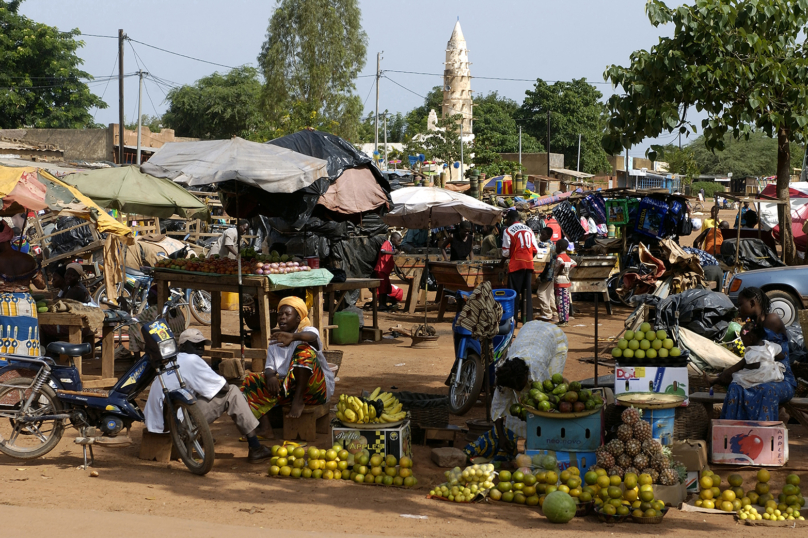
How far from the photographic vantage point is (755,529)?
529cm

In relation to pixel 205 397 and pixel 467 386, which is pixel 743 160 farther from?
pixel 205 397

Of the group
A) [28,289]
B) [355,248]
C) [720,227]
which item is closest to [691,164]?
[720,227]

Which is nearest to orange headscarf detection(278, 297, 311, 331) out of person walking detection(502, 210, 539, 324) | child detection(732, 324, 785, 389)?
child detection(732, 324, 785, 389)

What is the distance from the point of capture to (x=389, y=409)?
6.62 meters

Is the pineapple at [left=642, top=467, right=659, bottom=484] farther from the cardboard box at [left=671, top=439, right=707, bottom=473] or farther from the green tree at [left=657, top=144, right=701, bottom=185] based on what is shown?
the green tree at [left=657, top=144, right=701, bottom=185]

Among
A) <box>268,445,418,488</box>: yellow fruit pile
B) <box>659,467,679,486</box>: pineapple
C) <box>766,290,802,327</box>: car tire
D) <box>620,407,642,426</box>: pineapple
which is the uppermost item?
<box>766,290,802,327</box>: car tire

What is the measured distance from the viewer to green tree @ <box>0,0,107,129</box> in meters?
42.7

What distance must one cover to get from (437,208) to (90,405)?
9422 mm

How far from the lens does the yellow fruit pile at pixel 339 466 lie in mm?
6109

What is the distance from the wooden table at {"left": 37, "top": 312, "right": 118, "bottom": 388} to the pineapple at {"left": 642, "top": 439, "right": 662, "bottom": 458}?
5.40 metres

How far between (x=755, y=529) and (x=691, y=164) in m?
65.5

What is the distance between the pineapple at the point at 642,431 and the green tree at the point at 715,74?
398 centimetres

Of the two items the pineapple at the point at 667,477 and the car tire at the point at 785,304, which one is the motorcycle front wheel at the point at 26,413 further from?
the car tire at the point at 785,304

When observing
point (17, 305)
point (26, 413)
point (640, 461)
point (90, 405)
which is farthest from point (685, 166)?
point (26, 413)
